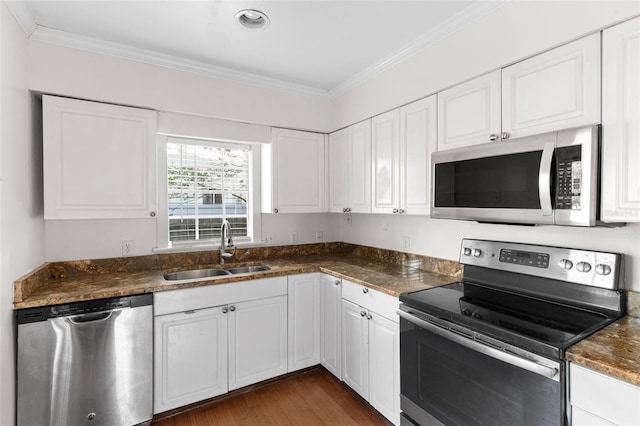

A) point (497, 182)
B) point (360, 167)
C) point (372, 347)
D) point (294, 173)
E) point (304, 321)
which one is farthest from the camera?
point (294, 173)

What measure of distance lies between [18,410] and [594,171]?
3.01 metres

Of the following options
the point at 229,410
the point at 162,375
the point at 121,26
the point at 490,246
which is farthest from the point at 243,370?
the point at 121,26

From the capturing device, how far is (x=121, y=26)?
199cm

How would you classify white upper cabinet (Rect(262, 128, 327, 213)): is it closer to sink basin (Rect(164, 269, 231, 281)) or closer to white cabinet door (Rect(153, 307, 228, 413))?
sink basin (Rect(164, 269, 231, 281))

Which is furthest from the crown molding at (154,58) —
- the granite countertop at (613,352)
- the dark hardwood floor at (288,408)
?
the granite countertop at (613,352)

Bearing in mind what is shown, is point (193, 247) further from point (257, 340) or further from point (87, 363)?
point (87, 363)

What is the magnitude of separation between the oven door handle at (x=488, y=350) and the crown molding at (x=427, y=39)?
170cm

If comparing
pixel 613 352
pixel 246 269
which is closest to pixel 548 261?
pixel 613 352

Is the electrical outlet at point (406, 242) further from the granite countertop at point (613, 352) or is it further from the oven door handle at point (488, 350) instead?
the granite countertop at point (613, 352)

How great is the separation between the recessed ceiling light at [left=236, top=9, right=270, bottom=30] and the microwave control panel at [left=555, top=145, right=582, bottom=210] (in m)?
1.68

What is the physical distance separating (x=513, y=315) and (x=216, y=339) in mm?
1837

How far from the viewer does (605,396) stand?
41.4 inches

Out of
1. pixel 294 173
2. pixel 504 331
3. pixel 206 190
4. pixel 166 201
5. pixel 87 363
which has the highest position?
pixel 294 173

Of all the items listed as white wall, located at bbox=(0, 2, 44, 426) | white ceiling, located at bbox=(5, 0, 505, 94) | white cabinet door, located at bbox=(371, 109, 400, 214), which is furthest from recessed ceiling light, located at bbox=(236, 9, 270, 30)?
white wall, located at bbox=(0, 2, 44, 426)
